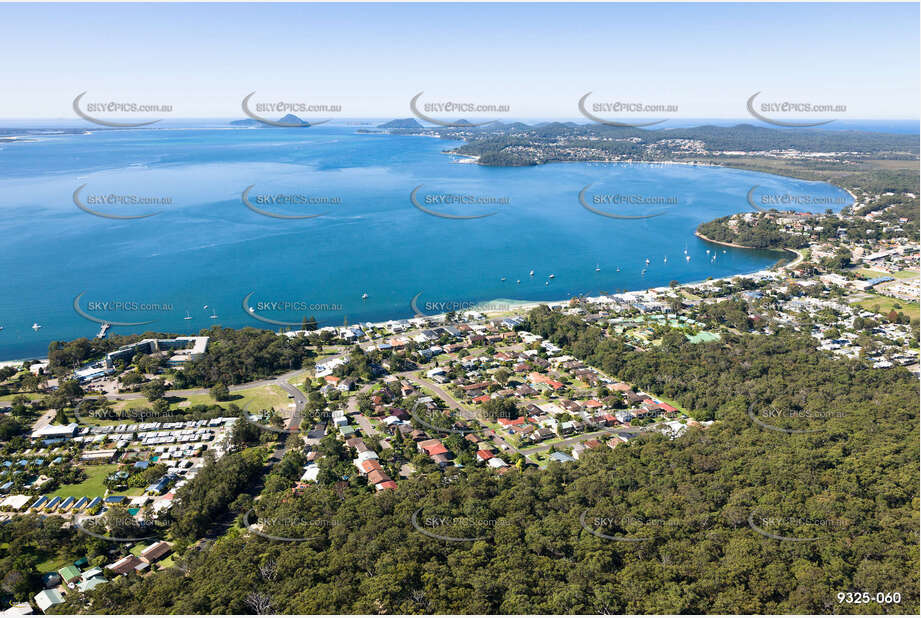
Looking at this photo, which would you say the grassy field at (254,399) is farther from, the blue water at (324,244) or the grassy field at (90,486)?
the blue water at (324,244)

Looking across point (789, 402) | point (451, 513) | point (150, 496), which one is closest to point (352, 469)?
point (451, 513)

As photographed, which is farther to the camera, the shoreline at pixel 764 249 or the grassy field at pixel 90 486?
the shoreline at pixel 764 249

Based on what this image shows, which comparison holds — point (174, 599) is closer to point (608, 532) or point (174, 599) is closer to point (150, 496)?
point (150, 496)

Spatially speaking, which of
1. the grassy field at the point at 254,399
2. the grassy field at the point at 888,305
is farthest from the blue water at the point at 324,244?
the grassy field at the point at 888,305

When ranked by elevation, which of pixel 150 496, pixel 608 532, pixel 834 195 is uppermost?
pixel 834 195

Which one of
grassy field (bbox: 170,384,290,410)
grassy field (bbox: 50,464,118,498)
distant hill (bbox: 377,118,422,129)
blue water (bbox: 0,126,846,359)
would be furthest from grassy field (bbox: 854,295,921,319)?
distant hill (bbox: 377,118,422,129)

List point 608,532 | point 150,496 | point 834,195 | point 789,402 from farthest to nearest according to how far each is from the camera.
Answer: point 834,195 → point 789,402 → point 150,496 → point 608,532
